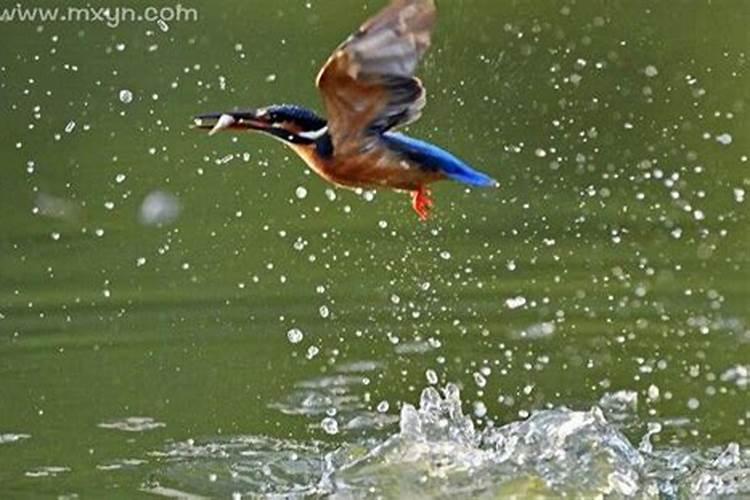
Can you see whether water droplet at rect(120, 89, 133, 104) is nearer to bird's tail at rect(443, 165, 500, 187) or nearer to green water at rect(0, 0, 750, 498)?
green water at rect(0, 0, 750, 498)

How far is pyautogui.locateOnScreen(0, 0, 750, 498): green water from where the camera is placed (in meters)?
5.23

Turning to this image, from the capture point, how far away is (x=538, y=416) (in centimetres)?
480

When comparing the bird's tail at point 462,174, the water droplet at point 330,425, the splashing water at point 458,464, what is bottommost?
the splashing water at point 458,464

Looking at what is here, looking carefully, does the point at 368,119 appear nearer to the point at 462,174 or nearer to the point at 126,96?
the point at 462,174

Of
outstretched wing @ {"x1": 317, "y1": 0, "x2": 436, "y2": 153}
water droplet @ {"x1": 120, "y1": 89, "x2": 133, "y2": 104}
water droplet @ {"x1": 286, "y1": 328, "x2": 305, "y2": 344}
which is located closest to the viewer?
outstretched wing @ {"x1": 317, "y1": 0, "x2": 436, "y2": 153}

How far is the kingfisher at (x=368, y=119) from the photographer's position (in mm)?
3871

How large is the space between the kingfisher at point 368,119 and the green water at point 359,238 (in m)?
0.92

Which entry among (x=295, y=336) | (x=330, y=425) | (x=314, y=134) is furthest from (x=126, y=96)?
(x=314, y=134)

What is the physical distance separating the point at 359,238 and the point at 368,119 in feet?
8.30

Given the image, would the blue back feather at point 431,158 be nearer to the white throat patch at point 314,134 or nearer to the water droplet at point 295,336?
the white throat patch at point 314,134

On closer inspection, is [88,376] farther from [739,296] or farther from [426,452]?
[739,296]

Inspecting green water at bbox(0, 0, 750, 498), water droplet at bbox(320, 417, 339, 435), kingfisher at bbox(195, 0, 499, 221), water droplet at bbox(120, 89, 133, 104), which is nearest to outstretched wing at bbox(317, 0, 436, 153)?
kingfisher at bbox(195, 0, 499, 221)

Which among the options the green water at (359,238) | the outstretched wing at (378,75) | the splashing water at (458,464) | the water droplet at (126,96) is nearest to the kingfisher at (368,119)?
the outstretched wing at (378,75)

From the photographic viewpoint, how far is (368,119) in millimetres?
3924
